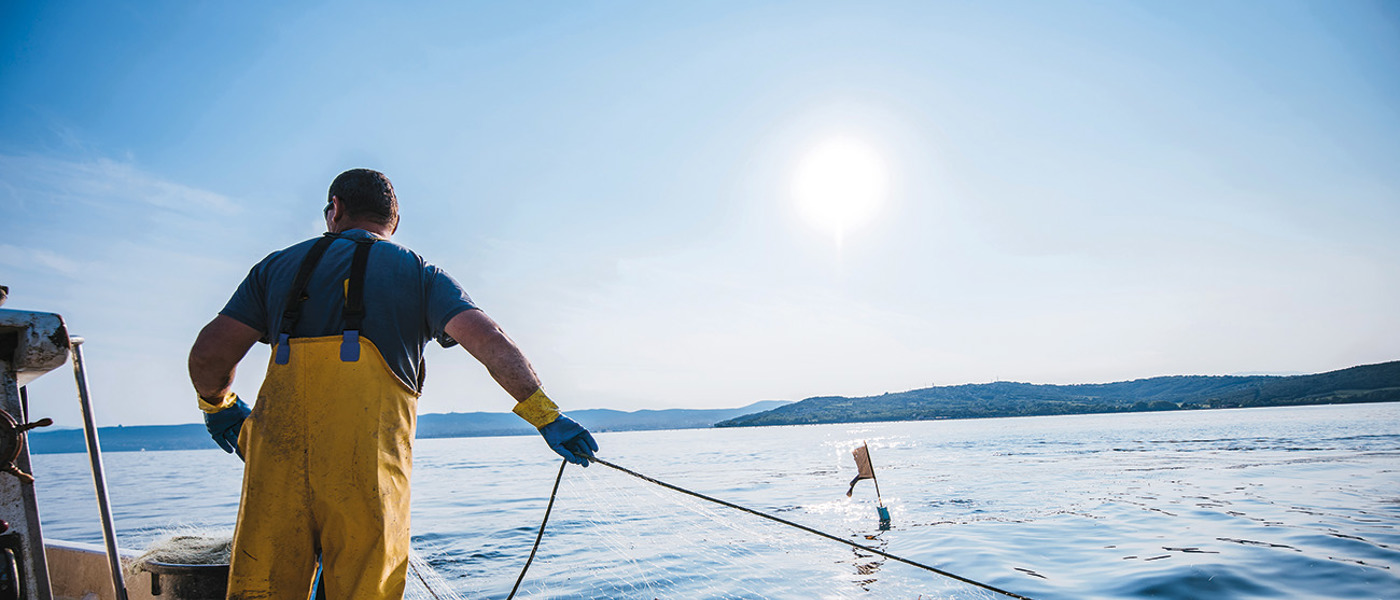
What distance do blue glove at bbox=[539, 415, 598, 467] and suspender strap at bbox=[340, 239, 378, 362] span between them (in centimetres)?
87

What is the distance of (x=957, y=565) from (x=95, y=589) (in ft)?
31.1

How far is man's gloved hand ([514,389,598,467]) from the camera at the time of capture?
9.62ft

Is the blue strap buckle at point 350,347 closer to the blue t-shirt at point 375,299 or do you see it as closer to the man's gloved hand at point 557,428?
the blue t-shirt at point 375,299

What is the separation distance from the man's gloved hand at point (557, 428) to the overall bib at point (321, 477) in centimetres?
56

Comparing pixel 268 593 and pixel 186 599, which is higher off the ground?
pixel 268 593

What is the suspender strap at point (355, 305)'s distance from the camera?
2.55 meters

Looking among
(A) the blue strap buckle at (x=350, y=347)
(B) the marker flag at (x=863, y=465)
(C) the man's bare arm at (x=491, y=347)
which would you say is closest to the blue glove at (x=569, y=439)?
(C) the man's bare arm at (x=491, y=347)

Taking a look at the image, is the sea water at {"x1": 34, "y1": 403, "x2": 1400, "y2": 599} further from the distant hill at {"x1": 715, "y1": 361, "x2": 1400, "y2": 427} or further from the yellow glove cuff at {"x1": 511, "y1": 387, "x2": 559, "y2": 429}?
the distant hill at {"x1": 715, "y1": 361, "x2": 1400, "y2": 427}

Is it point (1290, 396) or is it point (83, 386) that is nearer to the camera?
point (83, 386)

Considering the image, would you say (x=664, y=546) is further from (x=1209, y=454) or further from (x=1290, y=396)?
(x=1290, y=396)

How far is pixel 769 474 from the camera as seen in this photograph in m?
26.0

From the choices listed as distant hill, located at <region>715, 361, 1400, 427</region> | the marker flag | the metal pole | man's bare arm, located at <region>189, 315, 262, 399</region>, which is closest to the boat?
the metal pole

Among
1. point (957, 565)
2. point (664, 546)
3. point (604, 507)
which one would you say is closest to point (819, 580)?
point (957, 565)

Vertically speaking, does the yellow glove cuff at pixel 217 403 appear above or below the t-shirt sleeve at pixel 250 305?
below
